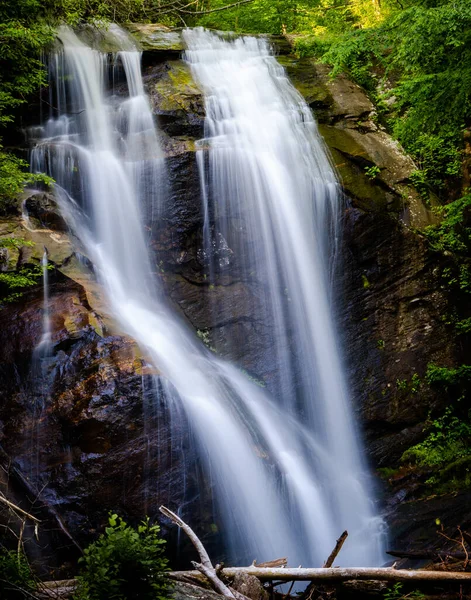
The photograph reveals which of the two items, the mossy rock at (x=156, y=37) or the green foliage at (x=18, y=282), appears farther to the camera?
the mossy rock at (x=156, y=37)

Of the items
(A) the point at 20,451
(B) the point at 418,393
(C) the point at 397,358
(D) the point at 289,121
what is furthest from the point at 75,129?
(B) the point at 418,393

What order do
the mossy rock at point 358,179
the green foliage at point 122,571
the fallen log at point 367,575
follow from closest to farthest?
the green foliage at point 122,571, the fallen log at point 367,575, the mossy rock at point 358,179

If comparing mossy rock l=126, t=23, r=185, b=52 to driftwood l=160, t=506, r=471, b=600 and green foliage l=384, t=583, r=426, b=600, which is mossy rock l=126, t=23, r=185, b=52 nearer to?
driftwood l=160, t=506, r=471, b=600

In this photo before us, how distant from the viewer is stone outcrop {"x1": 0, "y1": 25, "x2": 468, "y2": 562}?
569cm

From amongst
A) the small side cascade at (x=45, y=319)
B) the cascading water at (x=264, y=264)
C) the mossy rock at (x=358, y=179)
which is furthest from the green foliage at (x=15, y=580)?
the mossy rock at (x=358, y=179)

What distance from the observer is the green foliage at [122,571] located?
328cm

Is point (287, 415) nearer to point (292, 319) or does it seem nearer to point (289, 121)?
point (292, 319)

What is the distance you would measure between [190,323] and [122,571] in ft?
16.9

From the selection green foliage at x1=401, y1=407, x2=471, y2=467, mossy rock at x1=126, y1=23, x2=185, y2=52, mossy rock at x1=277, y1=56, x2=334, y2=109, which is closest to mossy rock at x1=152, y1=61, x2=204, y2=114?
mossy rock at x1=126, y1=23, x2=185, y2=52

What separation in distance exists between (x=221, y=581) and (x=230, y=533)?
172 cm

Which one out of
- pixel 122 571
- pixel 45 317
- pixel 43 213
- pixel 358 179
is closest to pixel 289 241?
pixel 358 179

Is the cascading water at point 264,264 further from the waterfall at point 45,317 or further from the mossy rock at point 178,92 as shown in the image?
the waterfall at point 45,317

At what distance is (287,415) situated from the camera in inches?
313

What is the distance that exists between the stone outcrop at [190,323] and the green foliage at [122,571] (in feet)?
7.06
